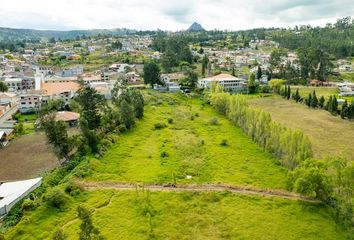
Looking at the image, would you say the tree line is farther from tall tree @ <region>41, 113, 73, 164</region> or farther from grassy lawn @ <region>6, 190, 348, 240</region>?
tall tree @ <region>41, 113, 73, 164</region>

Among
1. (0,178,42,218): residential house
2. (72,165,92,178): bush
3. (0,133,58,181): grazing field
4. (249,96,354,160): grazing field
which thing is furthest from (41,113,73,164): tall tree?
(249,96,354,160): grazing field

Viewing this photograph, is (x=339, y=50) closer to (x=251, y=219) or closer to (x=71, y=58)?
(x=71, y=58)

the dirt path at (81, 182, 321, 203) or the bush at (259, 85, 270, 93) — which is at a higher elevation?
the bush at (259, 85, 270, 93)

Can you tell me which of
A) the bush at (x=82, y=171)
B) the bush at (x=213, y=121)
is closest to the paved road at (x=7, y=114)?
the bush at (x=82, y=171)

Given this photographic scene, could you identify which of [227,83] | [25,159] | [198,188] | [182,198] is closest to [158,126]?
[25,159]

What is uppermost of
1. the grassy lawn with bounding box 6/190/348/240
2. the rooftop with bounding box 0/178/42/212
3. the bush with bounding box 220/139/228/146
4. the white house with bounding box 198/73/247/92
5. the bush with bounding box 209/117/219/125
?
the white house with bounding box 198/73/247/92

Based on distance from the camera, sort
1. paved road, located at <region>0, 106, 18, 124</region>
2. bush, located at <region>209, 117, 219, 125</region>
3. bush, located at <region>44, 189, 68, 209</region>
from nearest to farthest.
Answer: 1. bush, located at <region>44, 189, 68, 209</region>
2. bush, located at <region>209, 117, 219, 125</region>
3. paved road, located at <region>0, 106, 18, 124</region>

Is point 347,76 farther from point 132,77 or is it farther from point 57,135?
point 57,135
